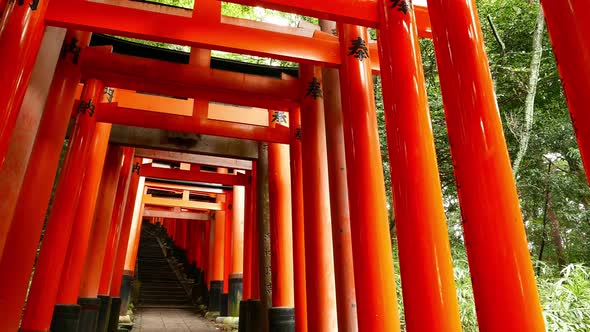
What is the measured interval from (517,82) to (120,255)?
986 cm

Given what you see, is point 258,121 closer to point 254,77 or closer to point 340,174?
point 254,77

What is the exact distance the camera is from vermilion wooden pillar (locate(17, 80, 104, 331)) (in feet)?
15.0

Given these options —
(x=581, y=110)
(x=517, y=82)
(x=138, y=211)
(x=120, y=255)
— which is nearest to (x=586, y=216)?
(x=517, y=82)

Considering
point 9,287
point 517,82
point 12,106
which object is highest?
point 517,82

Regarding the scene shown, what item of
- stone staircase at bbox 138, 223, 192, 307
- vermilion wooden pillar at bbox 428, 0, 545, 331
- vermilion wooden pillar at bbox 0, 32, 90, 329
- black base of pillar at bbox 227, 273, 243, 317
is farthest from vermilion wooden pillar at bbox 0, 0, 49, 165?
stone staircase at bbox 138, 223, 192, 307

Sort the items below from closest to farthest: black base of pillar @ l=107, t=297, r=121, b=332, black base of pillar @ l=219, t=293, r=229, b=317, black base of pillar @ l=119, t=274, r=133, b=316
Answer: black base of pillar @ l=107, t=297, r=121, b=332, black base of pillar @ l=119, t=274, r=133, b=316, black base of pillar @ l=219, t=293, r=229, b=317

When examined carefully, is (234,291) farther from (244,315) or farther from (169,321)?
(244,315)

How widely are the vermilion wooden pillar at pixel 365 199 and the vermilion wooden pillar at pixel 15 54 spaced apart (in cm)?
276

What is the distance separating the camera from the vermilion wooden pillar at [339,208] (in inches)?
147

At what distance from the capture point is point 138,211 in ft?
40.3

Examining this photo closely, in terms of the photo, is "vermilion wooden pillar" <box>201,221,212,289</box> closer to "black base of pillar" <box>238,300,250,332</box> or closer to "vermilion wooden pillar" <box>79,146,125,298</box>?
"black base of pillar" <box>238,300,250,332</box>

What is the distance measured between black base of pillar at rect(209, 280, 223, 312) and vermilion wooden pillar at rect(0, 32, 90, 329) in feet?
29.1

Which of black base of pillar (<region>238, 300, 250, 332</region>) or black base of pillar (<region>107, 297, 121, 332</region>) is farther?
black base of pillar (<region>107, 297, 121, 332</region>)

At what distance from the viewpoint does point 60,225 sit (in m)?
5.01
